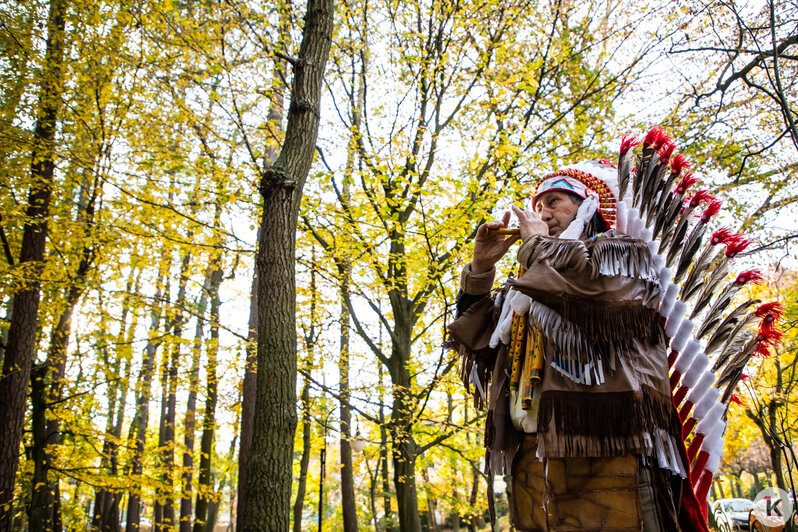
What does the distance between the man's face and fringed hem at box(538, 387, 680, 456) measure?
0.74m

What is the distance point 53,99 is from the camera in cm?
603

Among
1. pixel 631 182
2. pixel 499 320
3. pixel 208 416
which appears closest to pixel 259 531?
pixel 499 320

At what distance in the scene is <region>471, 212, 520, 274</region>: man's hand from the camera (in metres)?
1.99

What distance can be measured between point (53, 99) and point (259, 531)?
19.5ft

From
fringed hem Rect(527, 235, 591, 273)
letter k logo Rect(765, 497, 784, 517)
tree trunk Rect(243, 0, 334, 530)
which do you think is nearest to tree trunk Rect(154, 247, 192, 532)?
tree trunk Rect(243, 0, 334, 530)

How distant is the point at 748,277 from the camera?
5.79 ft

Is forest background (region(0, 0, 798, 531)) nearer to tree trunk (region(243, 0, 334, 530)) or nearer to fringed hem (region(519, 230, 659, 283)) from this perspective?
tree trunk (region(243, 0, 334, 530))

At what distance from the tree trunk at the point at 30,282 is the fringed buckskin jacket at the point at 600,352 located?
6033 mm

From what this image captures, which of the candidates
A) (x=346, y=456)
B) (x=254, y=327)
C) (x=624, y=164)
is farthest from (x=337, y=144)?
(x=346, y=456)

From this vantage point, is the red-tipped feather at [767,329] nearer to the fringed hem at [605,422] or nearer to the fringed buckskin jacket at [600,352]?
the fringed buckskin jacket at [600,352]

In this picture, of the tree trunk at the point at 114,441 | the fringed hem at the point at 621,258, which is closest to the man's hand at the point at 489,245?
the fringed hem at the point at 621,258

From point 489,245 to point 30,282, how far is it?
650 centimetres

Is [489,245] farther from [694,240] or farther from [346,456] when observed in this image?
[346,456]

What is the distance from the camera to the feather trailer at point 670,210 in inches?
73.3
